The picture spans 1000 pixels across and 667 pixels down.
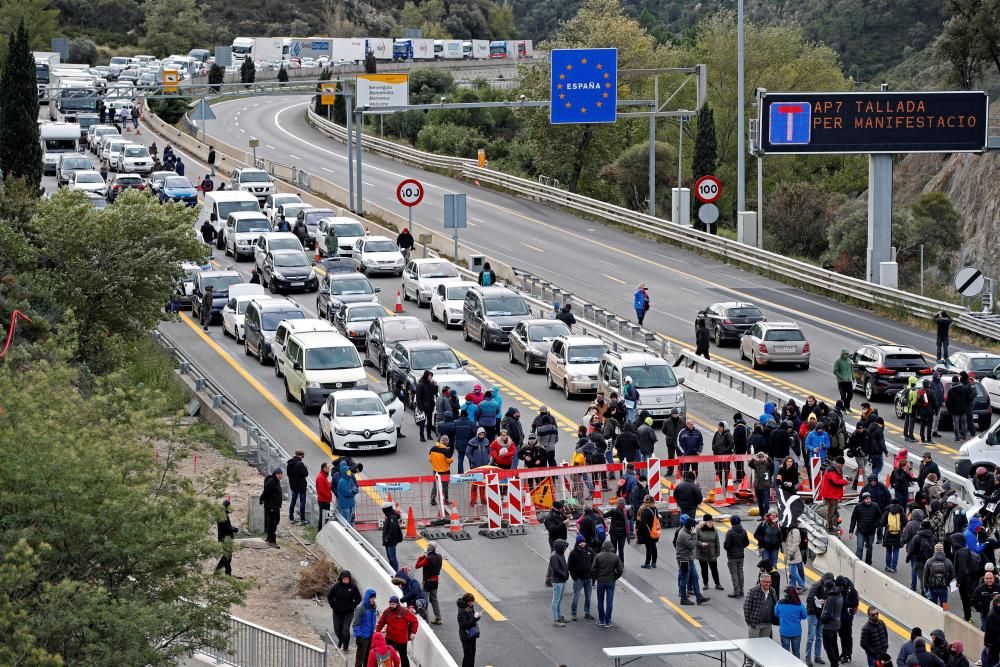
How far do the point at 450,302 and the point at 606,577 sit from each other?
22922 millimetres

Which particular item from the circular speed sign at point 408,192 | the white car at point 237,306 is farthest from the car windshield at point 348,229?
the white car at point 237,306

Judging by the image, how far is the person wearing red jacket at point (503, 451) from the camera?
1060 inches

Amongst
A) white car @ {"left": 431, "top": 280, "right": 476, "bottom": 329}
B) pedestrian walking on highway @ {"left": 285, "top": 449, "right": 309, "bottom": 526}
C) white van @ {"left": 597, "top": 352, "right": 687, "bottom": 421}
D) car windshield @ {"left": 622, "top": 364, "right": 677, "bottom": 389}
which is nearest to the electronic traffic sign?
white car @ {"left": 431, "top": 280, "right": 476, "bottom": 329}

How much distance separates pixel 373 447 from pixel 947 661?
14812 millimetres

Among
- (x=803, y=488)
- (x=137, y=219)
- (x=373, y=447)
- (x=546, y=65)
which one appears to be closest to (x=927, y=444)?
(x=803, y=488)

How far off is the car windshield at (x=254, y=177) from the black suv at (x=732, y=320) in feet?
92.0

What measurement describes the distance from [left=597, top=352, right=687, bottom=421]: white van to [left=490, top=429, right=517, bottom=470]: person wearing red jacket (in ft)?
19.5

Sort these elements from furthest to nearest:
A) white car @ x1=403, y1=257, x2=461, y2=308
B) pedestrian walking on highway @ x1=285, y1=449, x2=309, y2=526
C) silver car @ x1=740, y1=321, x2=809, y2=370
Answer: white car @ x1=403, y1=257, x2=461, y2=308
silver car @ x1=740, y1=321, x2=809, y2=370
pedestrian walking on highway @ x1=285, y1=449, x2=309, y2=526

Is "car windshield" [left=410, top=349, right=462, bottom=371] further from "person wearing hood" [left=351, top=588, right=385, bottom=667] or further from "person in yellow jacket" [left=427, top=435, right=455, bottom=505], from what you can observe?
"person wearing hood" [left=351, top=588, right=385, bottom=667]

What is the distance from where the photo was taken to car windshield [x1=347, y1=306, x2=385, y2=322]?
131 ft

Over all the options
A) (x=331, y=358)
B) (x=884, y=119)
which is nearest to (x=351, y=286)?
(x=331, y=358)

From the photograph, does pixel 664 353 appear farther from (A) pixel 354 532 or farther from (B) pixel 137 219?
(A) pixel 354 532

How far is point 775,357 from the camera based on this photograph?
38.3 metres

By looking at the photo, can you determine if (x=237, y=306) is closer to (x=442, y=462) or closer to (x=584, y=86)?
(x=442, y=462)
